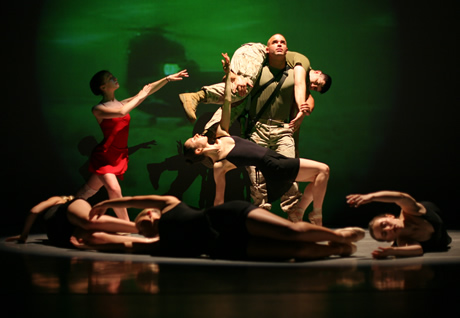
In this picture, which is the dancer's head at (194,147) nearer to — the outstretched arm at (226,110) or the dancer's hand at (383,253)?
the outstretched arm at (226,110)

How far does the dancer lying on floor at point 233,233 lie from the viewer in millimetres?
4266

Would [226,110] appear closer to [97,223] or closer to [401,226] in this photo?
[97,223]

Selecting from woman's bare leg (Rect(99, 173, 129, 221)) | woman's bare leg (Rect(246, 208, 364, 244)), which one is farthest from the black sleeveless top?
woman's bare leg (Rect(246, 208, 364, 244))

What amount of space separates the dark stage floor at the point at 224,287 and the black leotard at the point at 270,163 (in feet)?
4.14

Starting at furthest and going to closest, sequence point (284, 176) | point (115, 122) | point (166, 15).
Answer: point (166, 15) < point (115, 122) < point (284, 176)

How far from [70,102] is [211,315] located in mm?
5075

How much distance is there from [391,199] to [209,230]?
4.32 feet

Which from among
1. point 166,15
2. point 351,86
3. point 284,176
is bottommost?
point 284,176

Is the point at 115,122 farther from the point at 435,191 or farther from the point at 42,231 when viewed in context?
the point at 435,191

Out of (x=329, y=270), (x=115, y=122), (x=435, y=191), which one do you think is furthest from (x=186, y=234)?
(x=435, y=191)

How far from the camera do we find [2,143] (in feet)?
24.3

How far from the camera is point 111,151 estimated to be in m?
6.41

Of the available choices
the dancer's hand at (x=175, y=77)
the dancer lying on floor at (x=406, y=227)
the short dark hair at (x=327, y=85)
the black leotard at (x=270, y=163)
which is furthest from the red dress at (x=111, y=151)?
the dancer lying on floor at (x=406, y=227)

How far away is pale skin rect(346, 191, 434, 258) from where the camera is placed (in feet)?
14.6
